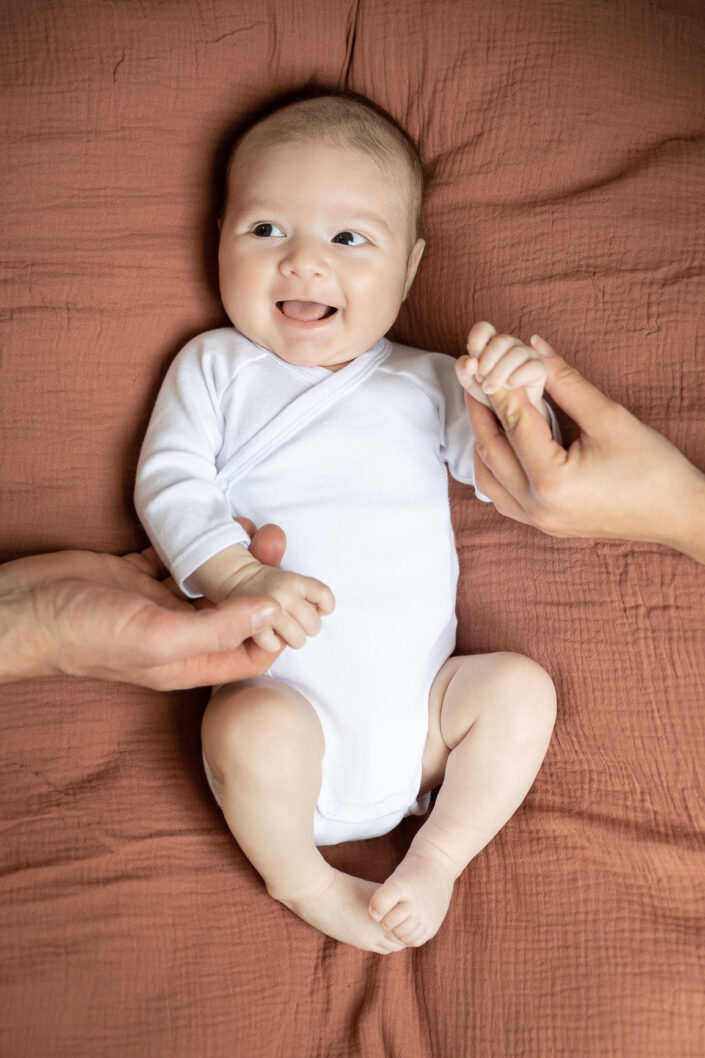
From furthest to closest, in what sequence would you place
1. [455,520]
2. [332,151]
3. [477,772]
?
[455,520] < [332,151] < [477,772]

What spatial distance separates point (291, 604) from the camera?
1.30 metres

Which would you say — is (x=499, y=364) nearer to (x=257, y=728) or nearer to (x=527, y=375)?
(x=527, y=375)

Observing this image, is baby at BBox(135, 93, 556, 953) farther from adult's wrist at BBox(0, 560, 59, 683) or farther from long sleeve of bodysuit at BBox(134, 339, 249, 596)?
adult's wrist at BBox(0, 560, 59, 683)

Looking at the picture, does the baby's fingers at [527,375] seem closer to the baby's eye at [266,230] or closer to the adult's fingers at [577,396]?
the adult's fingers at [577,396]

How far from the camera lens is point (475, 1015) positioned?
1.32m

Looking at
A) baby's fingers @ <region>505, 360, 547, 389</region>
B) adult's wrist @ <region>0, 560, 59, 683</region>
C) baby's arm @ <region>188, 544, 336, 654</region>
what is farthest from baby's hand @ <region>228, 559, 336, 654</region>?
baby's fingers @ <region>505, 360, 547, 389</region>

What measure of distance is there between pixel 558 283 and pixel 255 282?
1.66 ft

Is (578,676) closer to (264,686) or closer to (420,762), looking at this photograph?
(420,762)

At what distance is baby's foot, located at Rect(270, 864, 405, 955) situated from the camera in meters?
1.36

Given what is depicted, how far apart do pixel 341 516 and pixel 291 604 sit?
0.26 meters

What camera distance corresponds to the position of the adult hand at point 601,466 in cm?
130


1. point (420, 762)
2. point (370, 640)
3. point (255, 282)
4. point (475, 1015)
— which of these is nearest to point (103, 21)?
point (255, 282)

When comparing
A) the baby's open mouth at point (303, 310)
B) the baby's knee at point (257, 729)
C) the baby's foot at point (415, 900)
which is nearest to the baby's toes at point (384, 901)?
the baby's foot at point (415, 900)

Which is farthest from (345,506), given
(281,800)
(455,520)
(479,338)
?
(281,800)
